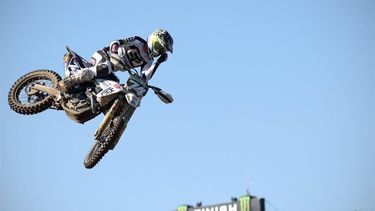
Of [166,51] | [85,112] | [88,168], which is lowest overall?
[88,168]

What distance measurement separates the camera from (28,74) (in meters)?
25.2

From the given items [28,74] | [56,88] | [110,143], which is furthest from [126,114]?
[28,74]

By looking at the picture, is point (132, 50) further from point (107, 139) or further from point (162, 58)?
point (107, 139)

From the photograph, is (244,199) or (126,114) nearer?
(126,114)

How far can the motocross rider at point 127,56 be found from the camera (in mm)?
22141

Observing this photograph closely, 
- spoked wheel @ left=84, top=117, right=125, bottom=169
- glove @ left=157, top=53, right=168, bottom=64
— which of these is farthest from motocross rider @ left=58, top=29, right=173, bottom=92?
spoked wheel @ left=84, top=117, right=125, bottom=169

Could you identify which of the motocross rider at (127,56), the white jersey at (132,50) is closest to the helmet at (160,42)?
the motocross rider at (127,56)

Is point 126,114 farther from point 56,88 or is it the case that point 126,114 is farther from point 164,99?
point 56,88

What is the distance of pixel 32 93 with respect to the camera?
966 inches

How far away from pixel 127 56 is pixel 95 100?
5.18ft

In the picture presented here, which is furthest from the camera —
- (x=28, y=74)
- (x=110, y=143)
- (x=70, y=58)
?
(x=28, y=74)

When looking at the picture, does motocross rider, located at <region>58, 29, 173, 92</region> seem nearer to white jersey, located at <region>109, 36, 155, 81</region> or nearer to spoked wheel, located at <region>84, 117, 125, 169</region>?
white jersey, located at <region>109, 36, 155, 81</region>

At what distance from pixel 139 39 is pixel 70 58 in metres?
2.59

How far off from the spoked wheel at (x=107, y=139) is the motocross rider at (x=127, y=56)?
5.47 feet
